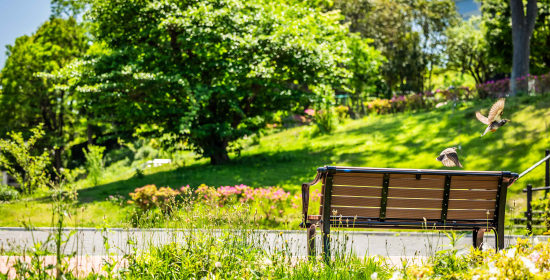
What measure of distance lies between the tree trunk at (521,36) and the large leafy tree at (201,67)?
21.7ft

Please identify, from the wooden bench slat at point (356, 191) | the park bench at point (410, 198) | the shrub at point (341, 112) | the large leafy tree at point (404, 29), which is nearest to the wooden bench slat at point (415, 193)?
the park bench at point (410, 198)

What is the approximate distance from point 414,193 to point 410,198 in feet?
0.24

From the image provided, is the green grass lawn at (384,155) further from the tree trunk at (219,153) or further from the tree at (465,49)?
the tree at (465,49)

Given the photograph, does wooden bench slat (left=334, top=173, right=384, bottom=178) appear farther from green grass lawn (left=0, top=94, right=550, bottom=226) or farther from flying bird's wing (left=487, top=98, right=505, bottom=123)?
green grass lawn (left=0, top=94, right=550, bottom=226)

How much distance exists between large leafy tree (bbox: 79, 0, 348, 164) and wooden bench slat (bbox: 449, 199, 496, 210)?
30.2 ft

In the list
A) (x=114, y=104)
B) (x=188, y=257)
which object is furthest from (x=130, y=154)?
(x=188, y=257)

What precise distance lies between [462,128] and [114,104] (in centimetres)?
1077

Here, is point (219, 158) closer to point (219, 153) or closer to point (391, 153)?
point (219, 153)

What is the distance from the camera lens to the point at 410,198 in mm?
5285

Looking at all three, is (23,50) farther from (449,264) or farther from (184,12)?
(449,264)

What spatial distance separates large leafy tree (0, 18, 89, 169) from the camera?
25.0m

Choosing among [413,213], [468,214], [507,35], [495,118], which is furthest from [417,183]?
[507,35]

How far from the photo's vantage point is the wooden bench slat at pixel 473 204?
533 centimetres

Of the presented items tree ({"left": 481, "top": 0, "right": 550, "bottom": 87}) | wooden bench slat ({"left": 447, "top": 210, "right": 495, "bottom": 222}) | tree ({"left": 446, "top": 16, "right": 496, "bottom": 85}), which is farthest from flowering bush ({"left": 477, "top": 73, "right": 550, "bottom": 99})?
wooden bench slat ({"left": 447, "top": 210, "right": 495, "bottom": 222})
